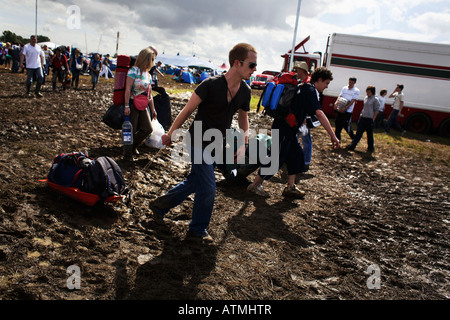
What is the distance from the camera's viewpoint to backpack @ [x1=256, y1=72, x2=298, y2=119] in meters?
4.58

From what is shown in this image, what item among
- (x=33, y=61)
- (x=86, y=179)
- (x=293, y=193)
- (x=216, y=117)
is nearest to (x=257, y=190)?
(x=293, y=193)

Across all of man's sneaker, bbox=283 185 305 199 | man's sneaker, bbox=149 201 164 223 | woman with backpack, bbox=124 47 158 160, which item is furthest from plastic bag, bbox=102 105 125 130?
man's sneaker, bbox=283 185 305 199

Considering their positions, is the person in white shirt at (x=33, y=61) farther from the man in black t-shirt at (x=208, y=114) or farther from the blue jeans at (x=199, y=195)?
the man in black t-shirt at (x=208, y=114)

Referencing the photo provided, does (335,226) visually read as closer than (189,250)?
No

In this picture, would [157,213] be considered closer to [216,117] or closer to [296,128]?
[216,117]

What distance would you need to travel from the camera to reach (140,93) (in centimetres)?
527

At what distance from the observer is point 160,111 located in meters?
6.52

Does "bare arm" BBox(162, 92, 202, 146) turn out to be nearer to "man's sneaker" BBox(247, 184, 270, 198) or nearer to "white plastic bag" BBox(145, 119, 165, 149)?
"man's sneaker" BBox(247, 184, 270, 198)

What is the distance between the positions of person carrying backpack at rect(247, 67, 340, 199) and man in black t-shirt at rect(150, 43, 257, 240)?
160cm

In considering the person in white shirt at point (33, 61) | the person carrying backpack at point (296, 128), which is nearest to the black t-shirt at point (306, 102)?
the person carrying backpack at point (296, 128)
